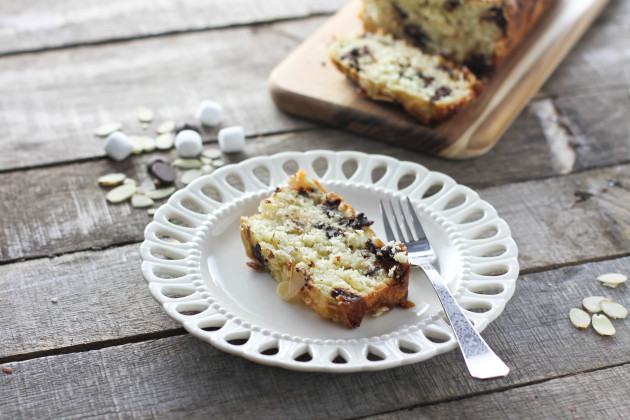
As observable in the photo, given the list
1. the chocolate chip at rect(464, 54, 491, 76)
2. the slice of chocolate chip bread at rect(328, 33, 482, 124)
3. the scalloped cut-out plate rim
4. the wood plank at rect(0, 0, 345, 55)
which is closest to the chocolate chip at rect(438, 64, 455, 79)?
the slice of chocolate chip bread at rect(328, 33, 482, 124)

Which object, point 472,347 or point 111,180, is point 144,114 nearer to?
point 111,180

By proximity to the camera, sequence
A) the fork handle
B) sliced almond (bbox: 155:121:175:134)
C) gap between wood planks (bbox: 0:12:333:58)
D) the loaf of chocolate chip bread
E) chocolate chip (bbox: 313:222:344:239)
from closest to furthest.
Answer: the fork handle → chocolate chip (bbox: 313:222:344:239) → sliced almond (bbox: 155:121:175:134) → the loaf of chocolate chip bread → gap between wood planks (bbox: 0:12:333:58)

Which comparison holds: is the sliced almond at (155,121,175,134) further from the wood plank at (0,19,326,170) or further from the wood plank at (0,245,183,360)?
the wood plank at (0,245,183,360)

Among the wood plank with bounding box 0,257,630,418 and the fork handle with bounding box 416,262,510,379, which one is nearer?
the fork handle with bounding box 416,262,510,379

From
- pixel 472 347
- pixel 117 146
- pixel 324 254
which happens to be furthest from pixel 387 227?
pixel 117 146

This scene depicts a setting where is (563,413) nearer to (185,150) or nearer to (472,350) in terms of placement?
(472,350)

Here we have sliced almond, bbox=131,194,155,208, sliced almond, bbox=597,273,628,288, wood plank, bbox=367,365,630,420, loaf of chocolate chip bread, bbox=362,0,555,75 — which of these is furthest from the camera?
loaf of chocolate chip bread, bbox=362,0,555,75
